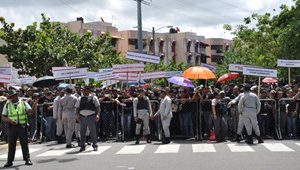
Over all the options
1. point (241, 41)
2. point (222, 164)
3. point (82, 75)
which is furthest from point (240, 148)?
point (241, 41)

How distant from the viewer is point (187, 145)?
17.1 m

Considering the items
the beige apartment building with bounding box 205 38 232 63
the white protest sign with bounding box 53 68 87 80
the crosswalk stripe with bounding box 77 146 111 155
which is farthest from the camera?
the beige apartment building with bounding box 205 38 232 63

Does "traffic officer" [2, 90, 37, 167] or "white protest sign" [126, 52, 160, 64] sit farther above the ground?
"white protest sign" [126, 52, 160, 64]

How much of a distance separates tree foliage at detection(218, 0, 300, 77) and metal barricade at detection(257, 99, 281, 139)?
1477 centimetres

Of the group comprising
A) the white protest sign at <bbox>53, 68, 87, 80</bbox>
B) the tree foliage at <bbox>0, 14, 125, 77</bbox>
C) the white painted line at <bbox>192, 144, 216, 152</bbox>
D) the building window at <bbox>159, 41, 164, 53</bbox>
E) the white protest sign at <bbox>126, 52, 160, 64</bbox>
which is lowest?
the white painted line at <bbox>192, 144, 216, 152</bbox>

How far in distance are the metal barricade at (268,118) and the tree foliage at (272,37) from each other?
1477 cm

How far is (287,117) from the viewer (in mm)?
18844

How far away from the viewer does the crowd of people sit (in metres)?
17.9

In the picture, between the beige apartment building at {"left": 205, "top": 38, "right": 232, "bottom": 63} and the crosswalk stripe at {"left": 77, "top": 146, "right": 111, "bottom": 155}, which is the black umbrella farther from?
the beige apartment building at {"left": 205, "top": 38, "right": 232, "bottom": 63}

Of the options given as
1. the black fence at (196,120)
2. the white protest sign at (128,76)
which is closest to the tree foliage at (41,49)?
the white protest sign at (128,76)

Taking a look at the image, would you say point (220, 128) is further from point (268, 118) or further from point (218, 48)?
point (218, 48)

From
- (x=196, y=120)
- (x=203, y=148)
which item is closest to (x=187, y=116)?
(x=196, y=120)

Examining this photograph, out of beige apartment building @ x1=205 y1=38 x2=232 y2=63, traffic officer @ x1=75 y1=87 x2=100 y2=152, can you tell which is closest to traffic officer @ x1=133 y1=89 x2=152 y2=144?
traffic officer @ x1=75 y1=87 x2=100 y2=152

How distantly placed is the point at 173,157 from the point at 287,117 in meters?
6.32
